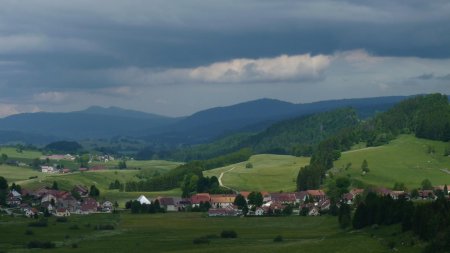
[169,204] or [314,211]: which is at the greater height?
[169,204]

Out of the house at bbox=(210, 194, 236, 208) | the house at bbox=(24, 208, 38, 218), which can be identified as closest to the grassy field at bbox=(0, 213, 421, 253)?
the house at bbox=(24, 208, 38, 218)

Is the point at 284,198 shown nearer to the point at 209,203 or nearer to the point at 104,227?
the point at 209,203

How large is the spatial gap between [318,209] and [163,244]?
2141 inches

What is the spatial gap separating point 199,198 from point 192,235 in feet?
230

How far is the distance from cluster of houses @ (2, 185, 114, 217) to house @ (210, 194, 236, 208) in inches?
820

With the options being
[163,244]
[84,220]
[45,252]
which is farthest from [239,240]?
[84,220]

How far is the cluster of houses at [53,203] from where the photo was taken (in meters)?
153

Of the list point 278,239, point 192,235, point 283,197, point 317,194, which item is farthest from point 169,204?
Result: point 278,239

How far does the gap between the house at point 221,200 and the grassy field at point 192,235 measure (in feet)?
67.9

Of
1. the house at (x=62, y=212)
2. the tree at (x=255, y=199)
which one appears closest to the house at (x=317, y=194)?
the tree at (x=255, y=199)

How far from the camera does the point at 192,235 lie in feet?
341

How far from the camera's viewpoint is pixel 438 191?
15850cm

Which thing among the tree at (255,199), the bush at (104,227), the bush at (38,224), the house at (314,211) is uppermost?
the tree at (255,199)

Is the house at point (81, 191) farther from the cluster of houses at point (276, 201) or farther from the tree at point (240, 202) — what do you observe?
the tree at point (240, 202)
